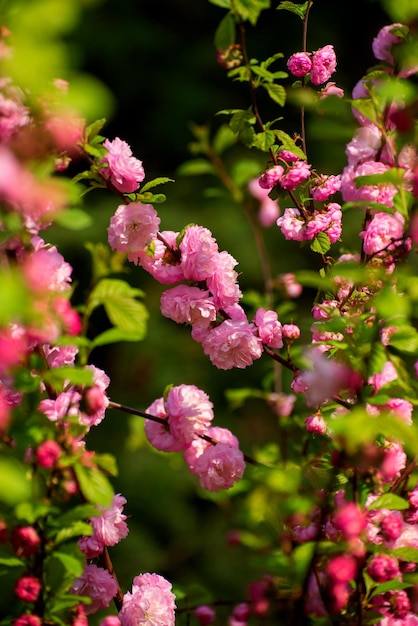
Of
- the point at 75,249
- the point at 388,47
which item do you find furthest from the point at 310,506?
→ the point at 75,249

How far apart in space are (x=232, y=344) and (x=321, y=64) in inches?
14.6

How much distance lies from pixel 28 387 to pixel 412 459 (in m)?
0.47

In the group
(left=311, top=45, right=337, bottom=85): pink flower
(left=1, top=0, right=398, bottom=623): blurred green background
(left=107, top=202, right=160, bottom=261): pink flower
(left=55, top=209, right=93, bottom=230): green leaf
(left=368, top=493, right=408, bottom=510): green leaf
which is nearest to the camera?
(left=55, top=209, right=93, bottom=230): green leaf

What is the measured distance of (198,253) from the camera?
41.7 inches

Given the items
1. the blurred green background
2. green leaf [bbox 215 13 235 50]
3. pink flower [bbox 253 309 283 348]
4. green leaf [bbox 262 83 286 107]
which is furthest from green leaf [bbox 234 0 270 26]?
the blurred green background

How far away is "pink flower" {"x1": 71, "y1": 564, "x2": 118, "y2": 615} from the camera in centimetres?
98

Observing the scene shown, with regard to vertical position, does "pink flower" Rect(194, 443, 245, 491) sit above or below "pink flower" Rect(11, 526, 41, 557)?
below

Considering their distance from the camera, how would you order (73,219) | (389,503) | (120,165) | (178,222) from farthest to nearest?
(178,222)
(120,165)
(389,503)
(73,219)

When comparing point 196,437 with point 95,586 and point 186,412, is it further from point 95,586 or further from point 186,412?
point 95,586

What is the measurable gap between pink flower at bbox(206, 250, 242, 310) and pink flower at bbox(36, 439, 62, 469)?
1.16ft

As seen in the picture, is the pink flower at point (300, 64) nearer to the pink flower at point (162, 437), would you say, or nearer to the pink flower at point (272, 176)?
the pink flower at point (272, 176)

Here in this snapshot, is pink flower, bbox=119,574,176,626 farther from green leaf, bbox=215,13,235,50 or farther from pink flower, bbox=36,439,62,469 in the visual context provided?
green leaf, bbox=215,13,235,50

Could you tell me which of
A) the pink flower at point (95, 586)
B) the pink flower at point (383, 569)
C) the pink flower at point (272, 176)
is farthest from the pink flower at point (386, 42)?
the pink flower at point (95, 586)

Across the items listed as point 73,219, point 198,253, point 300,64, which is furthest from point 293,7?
point 73,219
